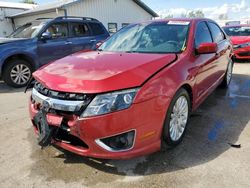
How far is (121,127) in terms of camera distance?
242cm

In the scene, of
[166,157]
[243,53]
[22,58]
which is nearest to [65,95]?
[166,157]

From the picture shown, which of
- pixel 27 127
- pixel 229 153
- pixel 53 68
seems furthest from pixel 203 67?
pixel 27 127

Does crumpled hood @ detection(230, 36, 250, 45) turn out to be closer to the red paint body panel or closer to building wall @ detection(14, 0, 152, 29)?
the red paint body panel

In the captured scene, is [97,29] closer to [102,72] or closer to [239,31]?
[239,31]

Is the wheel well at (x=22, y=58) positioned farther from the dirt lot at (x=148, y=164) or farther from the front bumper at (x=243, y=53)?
the front bumper at (x=243, y=53)

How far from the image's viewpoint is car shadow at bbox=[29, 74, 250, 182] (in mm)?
2762

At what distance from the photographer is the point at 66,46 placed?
764 cm

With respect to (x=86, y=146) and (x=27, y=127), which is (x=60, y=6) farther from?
(x=86, y=146)

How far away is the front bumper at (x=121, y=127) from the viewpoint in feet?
7.88

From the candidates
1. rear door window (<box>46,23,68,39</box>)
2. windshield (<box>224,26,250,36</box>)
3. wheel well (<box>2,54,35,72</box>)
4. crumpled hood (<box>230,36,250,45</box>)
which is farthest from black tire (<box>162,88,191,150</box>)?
windshield (<box>224,26,250,36</box>)

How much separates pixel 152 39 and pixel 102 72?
1386 mm

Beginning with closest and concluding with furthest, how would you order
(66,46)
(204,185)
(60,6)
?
(204,185)
(66,46)
(60,6)

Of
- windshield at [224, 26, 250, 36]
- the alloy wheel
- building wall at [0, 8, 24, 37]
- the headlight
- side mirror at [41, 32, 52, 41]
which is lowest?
building wall at [0, 8, 24, 37]

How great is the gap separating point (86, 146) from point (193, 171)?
3.81 ft
